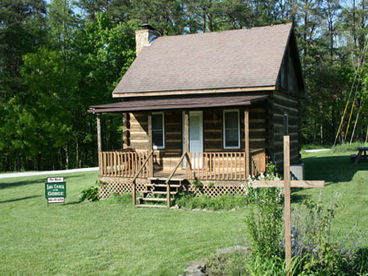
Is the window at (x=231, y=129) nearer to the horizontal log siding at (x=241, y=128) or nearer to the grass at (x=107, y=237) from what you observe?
the horizontal log siding at (x=241, y=128)

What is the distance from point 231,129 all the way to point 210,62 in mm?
3522

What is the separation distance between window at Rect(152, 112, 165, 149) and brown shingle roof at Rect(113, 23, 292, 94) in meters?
1.24

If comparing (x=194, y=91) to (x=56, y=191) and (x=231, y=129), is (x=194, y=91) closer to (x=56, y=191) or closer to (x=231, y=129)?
(x=231, y=129)

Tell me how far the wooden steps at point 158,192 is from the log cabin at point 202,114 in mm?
37

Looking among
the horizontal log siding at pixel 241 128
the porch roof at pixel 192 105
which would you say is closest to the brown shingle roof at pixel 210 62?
the porch roof at pixel 192 105

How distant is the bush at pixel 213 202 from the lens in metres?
12.5

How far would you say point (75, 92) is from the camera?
34781 mm

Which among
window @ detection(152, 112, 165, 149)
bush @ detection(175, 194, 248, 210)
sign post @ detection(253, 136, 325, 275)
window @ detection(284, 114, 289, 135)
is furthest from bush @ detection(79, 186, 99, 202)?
sign post @ detection(253, 136, 325, 275)

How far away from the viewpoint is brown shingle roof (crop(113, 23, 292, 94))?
622 inches

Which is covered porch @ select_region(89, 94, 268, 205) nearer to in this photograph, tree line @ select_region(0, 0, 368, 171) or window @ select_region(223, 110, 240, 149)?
window @ select_region(223, 110, 240, 149)

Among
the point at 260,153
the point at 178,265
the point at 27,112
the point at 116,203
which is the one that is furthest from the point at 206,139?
the point at 27,112

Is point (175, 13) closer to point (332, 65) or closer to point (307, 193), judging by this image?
point (332, 65)

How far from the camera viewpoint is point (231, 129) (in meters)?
15.9

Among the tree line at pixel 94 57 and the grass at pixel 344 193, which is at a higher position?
the tree line at pixel 94 57
